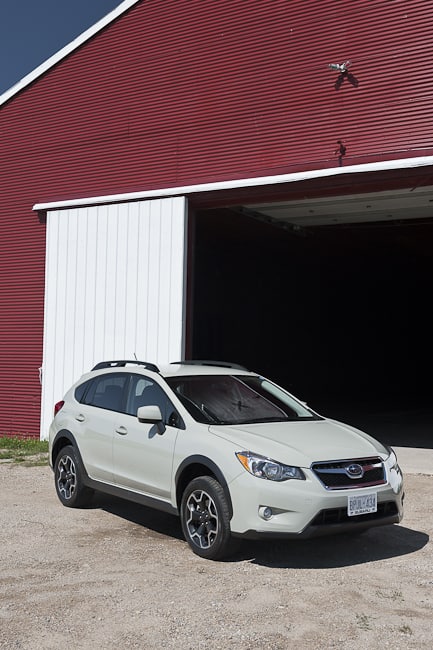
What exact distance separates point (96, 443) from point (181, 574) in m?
2.26

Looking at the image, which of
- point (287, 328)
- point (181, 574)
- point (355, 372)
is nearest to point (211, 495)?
point (181, 574)

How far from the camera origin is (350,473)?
6.01 m

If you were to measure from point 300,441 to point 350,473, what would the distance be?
1.66 ft

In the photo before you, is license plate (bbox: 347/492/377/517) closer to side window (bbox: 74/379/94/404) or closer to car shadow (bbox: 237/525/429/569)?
car shadow (bbox: 237/525/429/569)

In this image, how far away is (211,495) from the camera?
6.09 metres

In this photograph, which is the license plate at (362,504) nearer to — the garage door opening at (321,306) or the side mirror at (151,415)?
the side mirror at (151,415)

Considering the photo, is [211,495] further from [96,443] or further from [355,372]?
[355,372]

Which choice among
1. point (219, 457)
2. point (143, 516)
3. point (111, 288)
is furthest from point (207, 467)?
point (111, 288)

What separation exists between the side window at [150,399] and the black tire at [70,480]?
3.51 ft

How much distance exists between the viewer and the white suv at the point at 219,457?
580cm

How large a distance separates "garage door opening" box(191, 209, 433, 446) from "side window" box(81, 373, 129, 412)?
28.0 feet

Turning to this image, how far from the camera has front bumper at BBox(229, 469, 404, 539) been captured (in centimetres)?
571

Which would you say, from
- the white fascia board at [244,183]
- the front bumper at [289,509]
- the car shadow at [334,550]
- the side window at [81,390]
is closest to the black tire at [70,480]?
the side window at [81,390]

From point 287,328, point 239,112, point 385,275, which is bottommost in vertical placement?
point 287,328
